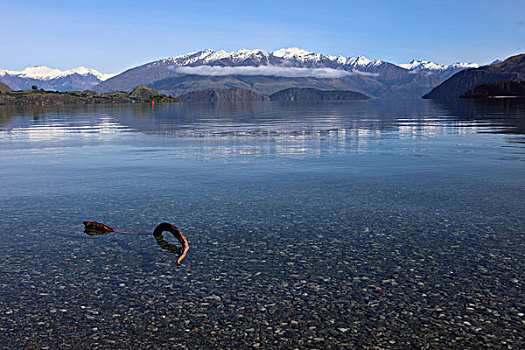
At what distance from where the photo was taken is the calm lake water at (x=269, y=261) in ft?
28.5

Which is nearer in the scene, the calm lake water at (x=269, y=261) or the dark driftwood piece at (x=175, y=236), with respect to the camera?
the calm lake water at (x=269, y=261)

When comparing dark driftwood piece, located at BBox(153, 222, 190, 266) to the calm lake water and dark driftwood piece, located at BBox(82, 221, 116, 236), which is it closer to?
the calm lake water

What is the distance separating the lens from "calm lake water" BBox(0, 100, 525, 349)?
8.69m

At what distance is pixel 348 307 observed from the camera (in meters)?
9.48

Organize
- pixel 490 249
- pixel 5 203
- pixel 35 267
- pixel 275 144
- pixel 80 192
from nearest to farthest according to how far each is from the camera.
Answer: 1. pixel 35 267
2. pixel 490 249
3. pixel 5 203
4. pixel 80 192
5. pixel 275 144

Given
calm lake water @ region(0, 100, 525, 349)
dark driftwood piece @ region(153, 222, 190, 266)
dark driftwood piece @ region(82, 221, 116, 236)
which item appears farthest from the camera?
dark driftwood piece @ region(82, 221, 116, 236)

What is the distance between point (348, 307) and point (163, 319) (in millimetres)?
3872

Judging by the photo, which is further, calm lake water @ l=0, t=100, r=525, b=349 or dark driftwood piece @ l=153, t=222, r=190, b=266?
dark driftwood piece @ l=153, t=222, r=190, b=266

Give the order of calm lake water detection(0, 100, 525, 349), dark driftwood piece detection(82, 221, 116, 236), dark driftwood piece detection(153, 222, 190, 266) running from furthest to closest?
dark driftwood piece detection(82, 221, 116, 236)
dark driftwood piece detection(153, 222, 190, 266)
calm lake water detection(0, 100, 525, 349)

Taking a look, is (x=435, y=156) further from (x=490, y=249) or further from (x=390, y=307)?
(x=390, y=307)

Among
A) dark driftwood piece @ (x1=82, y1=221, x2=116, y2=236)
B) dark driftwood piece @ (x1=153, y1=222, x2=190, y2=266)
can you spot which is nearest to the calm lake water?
dark driftwood piece @ (x1=153, y1=222, x2=190, y2=266)

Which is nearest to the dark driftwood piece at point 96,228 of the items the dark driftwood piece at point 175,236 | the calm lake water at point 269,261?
the calm lake water at point 269,261

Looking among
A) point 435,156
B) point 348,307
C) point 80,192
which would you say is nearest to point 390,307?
point 348,307

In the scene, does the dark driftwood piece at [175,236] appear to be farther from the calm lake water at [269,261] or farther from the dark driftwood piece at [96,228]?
the dark driftwood piece at [96,228]
